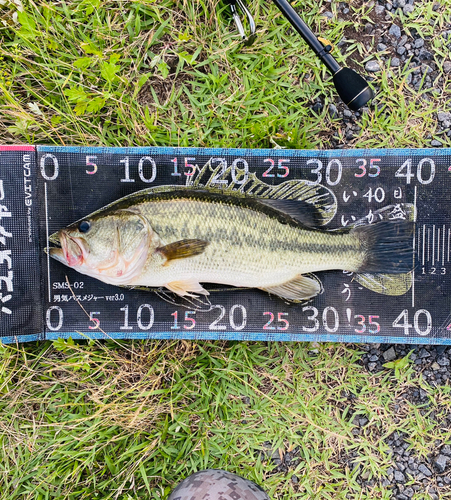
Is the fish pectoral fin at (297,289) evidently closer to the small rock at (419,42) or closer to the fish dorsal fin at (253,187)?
the fish dorsal fin at (253,187)

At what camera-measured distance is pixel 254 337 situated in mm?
2895

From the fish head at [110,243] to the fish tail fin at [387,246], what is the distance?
4.79ft

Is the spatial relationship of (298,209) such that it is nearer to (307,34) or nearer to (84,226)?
(307,34)

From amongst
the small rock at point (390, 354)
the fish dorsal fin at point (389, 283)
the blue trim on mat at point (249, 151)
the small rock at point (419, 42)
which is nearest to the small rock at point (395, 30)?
the small rock at point (419, 42)

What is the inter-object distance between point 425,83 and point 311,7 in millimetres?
1047

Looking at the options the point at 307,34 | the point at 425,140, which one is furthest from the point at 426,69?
the point at 307,34

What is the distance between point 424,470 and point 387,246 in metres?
1.71

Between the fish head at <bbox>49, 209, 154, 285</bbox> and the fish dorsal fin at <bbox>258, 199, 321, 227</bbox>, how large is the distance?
34.6 inches

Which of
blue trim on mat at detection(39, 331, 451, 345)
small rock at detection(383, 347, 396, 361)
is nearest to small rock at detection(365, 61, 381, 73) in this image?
blue trim on mat at detection(39, 331, 451, 345)

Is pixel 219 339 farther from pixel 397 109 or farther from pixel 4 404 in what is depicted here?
pixel 397 109

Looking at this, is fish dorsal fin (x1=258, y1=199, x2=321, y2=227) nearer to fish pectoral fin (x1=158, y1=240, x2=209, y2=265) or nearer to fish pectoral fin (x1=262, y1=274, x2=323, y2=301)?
fish pectoral fin (x1=262, y1=274, x2=323, y2=301)

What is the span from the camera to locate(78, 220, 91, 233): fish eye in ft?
8.33

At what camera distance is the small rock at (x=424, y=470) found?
2.96 metres

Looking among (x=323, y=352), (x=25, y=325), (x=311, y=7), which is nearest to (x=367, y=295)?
(x=323, y=352)
